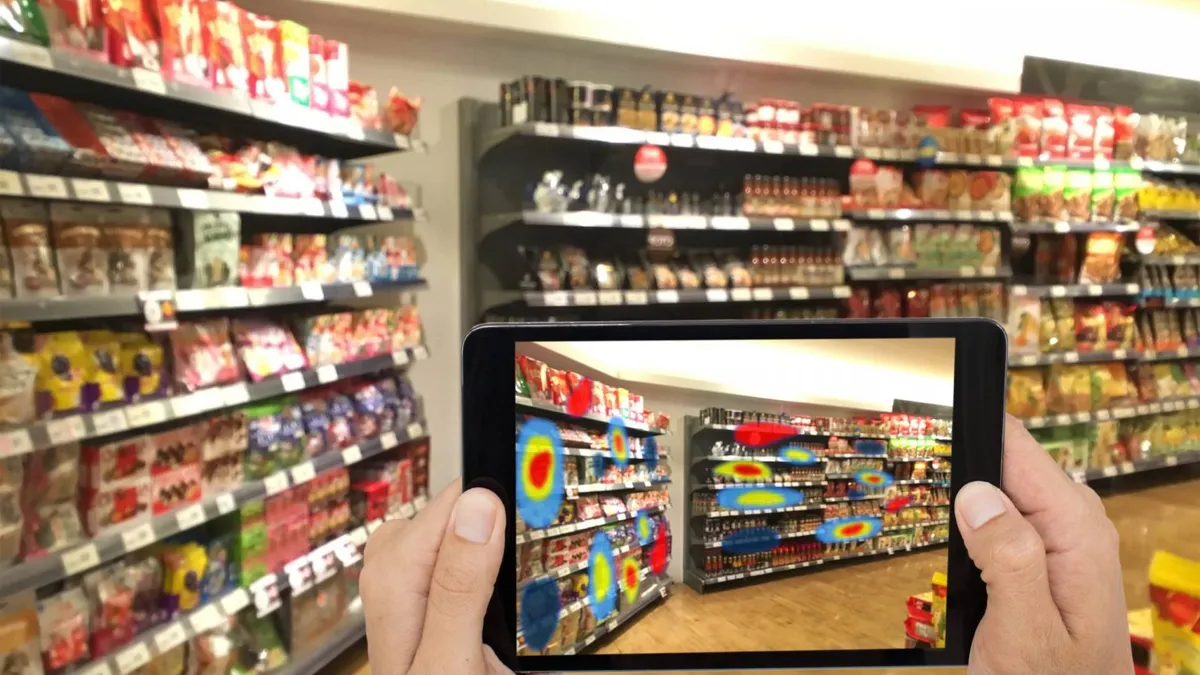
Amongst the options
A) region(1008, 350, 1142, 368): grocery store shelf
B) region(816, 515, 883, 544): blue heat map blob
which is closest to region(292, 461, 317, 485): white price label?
region(816, 515, 883, 544): blue heat map blob

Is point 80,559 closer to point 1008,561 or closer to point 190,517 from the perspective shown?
point 190,517

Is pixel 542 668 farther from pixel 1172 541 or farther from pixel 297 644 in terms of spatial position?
pixel 1172 541

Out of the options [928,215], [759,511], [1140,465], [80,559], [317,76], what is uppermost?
[317,76]

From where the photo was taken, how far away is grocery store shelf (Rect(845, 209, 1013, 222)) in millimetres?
3658

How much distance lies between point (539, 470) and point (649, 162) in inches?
103

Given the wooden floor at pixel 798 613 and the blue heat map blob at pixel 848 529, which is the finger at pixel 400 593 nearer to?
the wooden floor at pixel 798 613

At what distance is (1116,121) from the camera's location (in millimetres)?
4305

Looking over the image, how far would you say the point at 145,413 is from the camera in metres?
1.87

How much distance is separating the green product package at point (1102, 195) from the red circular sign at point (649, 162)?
2732 millimetres

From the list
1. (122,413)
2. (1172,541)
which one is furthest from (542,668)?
(1172,541)

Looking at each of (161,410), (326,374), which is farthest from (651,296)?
(161,410)

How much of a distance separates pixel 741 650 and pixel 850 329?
0.35 metres

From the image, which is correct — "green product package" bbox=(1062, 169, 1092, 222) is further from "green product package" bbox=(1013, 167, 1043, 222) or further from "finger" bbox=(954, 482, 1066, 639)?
"finger" bbox=(954, 482, 1066, 639)

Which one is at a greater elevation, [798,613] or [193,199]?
[193,199]
